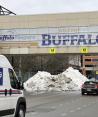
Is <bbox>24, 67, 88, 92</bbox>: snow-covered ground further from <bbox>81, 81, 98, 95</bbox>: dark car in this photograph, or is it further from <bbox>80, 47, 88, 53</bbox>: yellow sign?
<bbox>80, 47, 88, 53</bbox>: yellow sign

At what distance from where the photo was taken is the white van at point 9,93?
1454 centimetres

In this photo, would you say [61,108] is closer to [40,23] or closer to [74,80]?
[40,23]

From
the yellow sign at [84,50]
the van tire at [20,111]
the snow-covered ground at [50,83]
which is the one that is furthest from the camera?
the snow-covered ground at [50,83]

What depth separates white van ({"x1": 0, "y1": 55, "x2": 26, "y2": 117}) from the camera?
14.5 metres

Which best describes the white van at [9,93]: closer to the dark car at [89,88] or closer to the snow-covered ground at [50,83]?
the dark car at [89,88]

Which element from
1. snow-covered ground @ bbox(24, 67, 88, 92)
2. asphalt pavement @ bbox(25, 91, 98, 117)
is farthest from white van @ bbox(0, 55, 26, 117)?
snow-covered ground @ bbox(24, 67, 88, 92)

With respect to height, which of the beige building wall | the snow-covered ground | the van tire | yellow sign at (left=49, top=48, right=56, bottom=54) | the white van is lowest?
the snow-covered ground

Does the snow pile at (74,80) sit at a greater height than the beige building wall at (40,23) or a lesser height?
lesser

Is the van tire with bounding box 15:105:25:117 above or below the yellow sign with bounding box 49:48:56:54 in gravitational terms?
below

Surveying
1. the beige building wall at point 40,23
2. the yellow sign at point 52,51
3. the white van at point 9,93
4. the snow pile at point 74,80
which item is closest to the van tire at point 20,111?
the white van at point 9,93

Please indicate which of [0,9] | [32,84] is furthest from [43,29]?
[0,9]

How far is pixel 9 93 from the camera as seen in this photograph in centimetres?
1489

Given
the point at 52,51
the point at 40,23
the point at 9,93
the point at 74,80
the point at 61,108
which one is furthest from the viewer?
the point at 74,80

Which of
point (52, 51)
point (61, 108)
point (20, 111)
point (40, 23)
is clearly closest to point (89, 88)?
point (52, 51)
